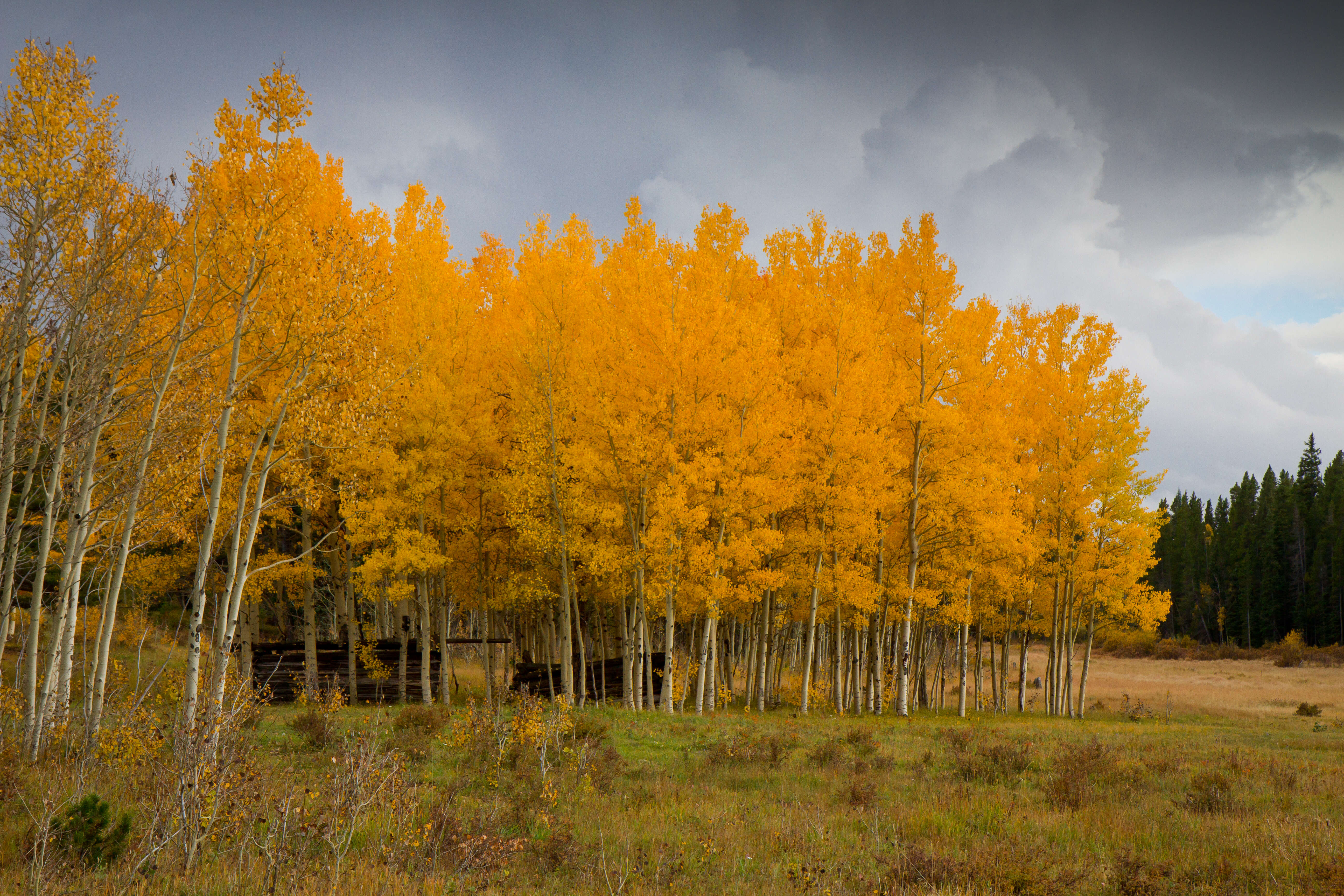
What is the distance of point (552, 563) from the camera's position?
16.7 metres

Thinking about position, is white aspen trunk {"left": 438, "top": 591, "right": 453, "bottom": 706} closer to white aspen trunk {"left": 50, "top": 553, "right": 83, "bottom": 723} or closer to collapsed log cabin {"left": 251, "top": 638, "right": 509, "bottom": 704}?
collapsed log cabin {"left": 251, "top": 638, "right": 509, "bottom": 704}

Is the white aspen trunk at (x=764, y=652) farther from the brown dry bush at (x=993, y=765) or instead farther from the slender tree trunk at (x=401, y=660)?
the slender tree trunk at (x=401, y=660)

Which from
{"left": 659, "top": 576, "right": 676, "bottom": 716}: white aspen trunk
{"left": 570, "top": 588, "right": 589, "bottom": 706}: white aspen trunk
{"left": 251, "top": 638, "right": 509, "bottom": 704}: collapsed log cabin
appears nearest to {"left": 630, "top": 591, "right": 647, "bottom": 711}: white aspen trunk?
{"left": 659, "top": 576, "right": 676, "bottom": 716}: white aspen trunk

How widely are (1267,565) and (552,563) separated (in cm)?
6457

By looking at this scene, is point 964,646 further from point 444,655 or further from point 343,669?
point 343,669

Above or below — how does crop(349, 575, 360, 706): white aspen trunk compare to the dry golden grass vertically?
above

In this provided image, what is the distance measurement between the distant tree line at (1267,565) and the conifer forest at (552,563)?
33.3 metres

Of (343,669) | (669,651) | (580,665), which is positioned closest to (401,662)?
(343,669)

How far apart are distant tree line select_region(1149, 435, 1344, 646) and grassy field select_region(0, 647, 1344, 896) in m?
51.4

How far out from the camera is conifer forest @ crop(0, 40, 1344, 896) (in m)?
6.25

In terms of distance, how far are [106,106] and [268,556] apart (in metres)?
9.88

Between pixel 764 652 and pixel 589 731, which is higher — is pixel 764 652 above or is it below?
below

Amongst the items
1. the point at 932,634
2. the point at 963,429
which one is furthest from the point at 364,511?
the point at 932,634

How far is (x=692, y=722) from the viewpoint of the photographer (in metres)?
13.7
